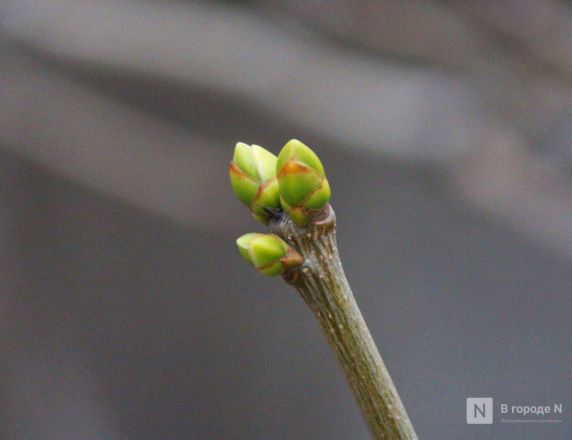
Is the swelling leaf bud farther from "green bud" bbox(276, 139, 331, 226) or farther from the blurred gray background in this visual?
the blurred gray background

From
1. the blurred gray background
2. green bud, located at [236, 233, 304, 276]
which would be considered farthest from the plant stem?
the blurred gray background

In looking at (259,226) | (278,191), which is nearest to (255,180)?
(278,191)

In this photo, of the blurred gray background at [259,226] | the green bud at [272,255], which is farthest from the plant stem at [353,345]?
the blurred gray background at [259,226]

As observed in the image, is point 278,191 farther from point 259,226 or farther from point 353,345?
point 259,226

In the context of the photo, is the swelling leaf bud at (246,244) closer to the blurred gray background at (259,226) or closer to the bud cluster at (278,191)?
the bud cluster at (278,191)

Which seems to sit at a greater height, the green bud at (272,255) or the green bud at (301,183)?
the green bud at (301,183)

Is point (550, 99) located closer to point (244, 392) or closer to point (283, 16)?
point (283, 16)

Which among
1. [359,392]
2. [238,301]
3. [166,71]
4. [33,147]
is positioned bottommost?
[359,392]

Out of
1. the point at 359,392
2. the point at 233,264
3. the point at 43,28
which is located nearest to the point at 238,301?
the point at 233,264
